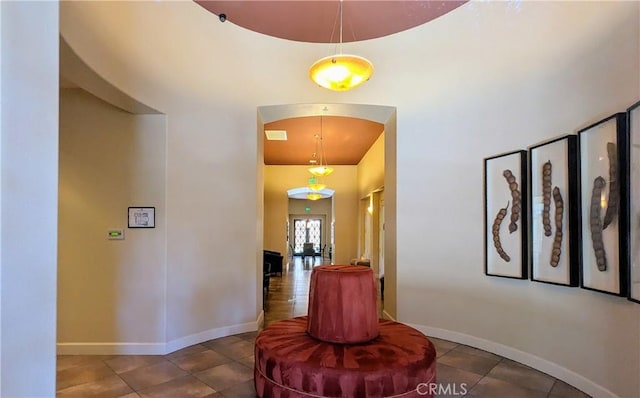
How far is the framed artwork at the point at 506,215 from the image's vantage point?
142 inches

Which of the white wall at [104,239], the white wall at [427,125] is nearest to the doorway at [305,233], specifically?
the white wall at [427,125]

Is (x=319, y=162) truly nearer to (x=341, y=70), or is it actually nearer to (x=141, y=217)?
(x=141, y=217)

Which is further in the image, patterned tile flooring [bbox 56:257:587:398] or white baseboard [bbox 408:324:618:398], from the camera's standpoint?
patterned tile flooring [bbox 56:257:587:398]

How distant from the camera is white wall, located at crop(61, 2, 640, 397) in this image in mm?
2898

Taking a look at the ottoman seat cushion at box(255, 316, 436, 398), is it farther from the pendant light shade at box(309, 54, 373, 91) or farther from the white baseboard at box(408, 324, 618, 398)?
the pendant light shade at box(309, 54, 373, 91)

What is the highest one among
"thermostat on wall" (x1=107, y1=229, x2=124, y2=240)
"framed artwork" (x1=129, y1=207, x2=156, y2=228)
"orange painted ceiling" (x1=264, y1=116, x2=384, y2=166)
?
"orange painted ceiling" (x1=264, y1=116, x2=384, y2=166)

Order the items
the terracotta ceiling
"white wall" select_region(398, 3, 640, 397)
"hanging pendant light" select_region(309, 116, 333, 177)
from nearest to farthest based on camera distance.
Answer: "white wall" select_region(398, 3, 640, 397), the terracotta ceiling, "hanging pendant light" select_region(309, 116, 333, 177)

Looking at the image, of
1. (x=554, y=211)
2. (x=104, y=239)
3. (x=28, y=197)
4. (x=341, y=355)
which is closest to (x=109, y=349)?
(x=104, y=239)

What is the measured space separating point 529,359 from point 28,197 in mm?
4140

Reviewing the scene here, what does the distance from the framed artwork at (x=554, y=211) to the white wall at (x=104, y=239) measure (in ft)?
12.6

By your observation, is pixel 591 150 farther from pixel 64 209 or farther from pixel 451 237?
pixel 64 209

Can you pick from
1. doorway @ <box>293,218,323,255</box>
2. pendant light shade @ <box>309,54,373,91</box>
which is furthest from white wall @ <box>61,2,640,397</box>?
doorway @ <box>293,218,323,255</box>

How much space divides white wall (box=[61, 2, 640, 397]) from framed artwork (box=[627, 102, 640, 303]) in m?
0.18

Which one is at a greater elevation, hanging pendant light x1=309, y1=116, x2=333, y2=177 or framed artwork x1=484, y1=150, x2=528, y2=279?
hanging pendant light x1=309, y1=116, x2=333, y2=177
